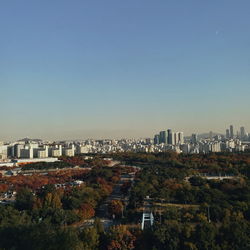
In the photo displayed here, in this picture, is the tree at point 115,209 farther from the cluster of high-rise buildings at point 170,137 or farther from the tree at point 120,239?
the cluster of high-rise buildings at point 170,137

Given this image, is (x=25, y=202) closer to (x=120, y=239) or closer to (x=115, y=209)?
(x=115, y=209)

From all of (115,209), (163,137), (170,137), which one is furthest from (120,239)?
(163,137)

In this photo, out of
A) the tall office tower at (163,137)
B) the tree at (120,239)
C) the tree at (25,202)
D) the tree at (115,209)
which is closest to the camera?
the tree at (120,239)

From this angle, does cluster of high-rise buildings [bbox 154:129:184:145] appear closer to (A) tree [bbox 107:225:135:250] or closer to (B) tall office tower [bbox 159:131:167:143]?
(B) tall office tower [bbox 159:131:167:143]

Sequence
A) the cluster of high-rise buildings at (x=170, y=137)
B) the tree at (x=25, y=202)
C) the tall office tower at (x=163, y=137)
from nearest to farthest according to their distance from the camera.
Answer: the tree at (x=25, y=202) → the cluster of high-rise buildings at (x=170, y=137) → the tall office tower at (x=163, y=137)

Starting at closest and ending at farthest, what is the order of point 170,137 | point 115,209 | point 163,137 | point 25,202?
point 115,209 < point 25,202 < point 170,137 < point 163,137

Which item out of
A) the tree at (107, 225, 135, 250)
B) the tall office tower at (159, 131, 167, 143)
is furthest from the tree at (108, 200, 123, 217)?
the tall office tower at (159, 131, 167, 143)

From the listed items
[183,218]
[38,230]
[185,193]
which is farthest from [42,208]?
[185,193]

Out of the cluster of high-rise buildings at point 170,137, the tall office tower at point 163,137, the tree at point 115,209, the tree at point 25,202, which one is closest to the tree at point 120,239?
the tree at point 115,209

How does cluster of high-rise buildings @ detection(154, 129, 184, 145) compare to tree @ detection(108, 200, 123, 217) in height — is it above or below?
above

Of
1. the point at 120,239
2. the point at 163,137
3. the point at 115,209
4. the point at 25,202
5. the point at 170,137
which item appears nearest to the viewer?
the point at 120,239

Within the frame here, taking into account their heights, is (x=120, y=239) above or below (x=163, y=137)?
below
